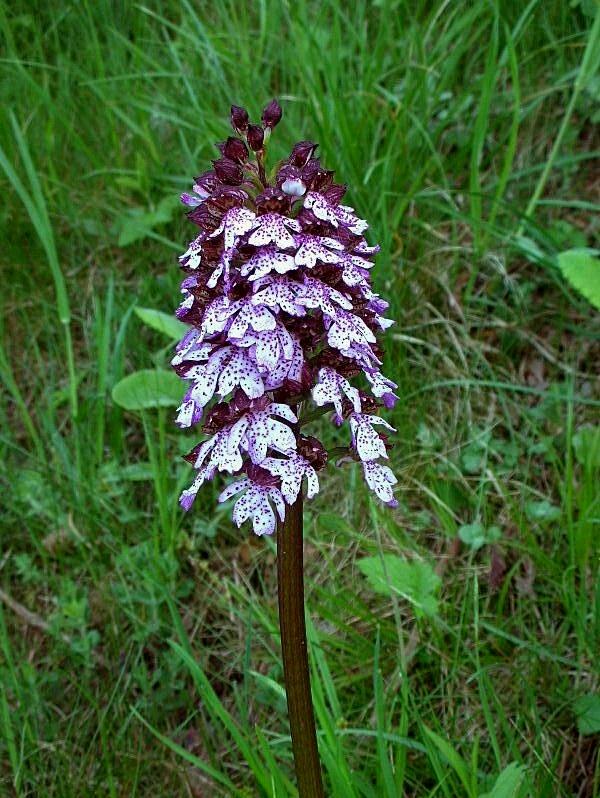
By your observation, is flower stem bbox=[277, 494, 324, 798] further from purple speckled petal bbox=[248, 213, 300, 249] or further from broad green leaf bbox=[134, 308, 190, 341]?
broad green leaf bbox=[134, 308, 190, 341]

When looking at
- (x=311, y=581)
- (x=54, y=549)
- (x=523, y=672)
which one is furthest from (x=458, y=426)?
(x=54, y=549)

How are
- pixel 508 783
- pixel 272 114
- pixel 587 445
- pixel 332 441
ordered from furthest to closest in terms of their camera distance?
pixel 332 441, pixel 587 445, pixel 508 783, pixel 272 114

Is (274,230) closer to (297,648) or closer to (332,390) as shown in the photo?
(332,390)

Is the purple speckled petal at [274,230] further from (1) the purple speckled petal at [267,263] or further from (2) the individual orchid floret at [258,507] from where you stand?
(2) the individual orchid floret at [258,507]

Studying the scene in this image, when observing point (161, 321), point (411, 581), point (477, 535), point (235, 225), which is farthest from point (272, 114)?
point (161, 321)

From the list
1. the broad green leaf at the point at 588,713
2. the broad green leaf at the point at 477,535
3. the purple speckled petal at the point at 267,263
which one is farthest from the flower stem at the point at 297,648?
the broad green leaf at the point at 477,535

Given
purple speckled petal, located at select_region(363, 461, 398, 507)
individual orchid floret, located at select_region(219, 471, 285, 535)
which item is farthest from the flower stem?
purple speckled petal, located at select_region(363, 461, 398, 507)
